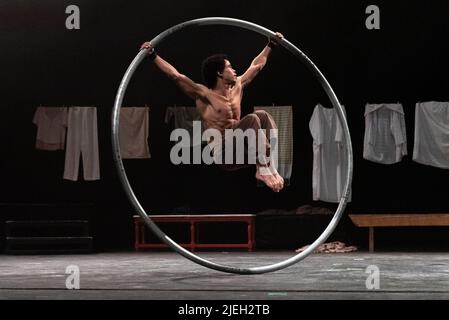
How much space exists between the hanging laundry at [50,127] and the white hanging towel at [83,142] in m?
0.18

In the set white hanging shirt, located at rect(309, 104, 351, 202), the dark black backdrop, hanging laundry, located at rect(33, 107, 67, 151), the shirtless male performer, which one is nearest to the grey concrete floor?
the shirtless male performer

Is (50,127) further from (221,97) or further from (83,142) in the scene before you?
(221,97)

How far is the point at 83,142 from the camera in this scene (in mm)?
13203

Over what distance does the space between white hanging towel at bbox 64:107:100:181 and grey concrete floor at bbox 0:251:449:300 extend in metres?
2.00

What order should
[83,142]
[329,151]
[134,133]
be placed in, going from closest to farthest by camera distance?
[329,151], [83,142], [134,133]

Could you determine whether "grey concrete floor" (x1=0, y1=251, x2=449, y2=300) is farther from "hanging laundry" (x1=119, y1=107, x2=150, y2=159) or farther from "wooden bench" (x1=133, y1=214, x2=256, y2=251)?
"hanging laundry" (x1=119, y1=107, x2=150, y2=159)

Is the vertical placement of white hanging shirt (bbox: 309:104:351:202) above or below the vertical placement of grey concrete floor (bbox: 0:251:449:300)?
above

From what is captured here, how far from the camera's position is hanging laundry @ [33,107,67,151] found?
13.3m

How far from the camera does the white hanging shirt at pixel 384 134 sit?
508 inches

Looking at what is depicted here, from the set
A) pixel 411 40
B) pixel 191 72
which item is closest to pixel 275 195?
pixel 191 72

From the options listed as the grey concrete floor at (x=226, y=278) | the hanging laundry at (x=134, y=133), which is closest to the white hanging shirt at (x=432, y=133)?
the grey concrete floor at (x=226, y=278)

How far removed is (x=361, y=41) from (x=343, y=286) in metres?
6.71

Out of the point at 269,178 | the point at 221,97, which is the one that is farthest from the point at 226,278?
the point at 221,97

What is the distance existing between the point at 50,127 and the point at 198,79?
2515mm
